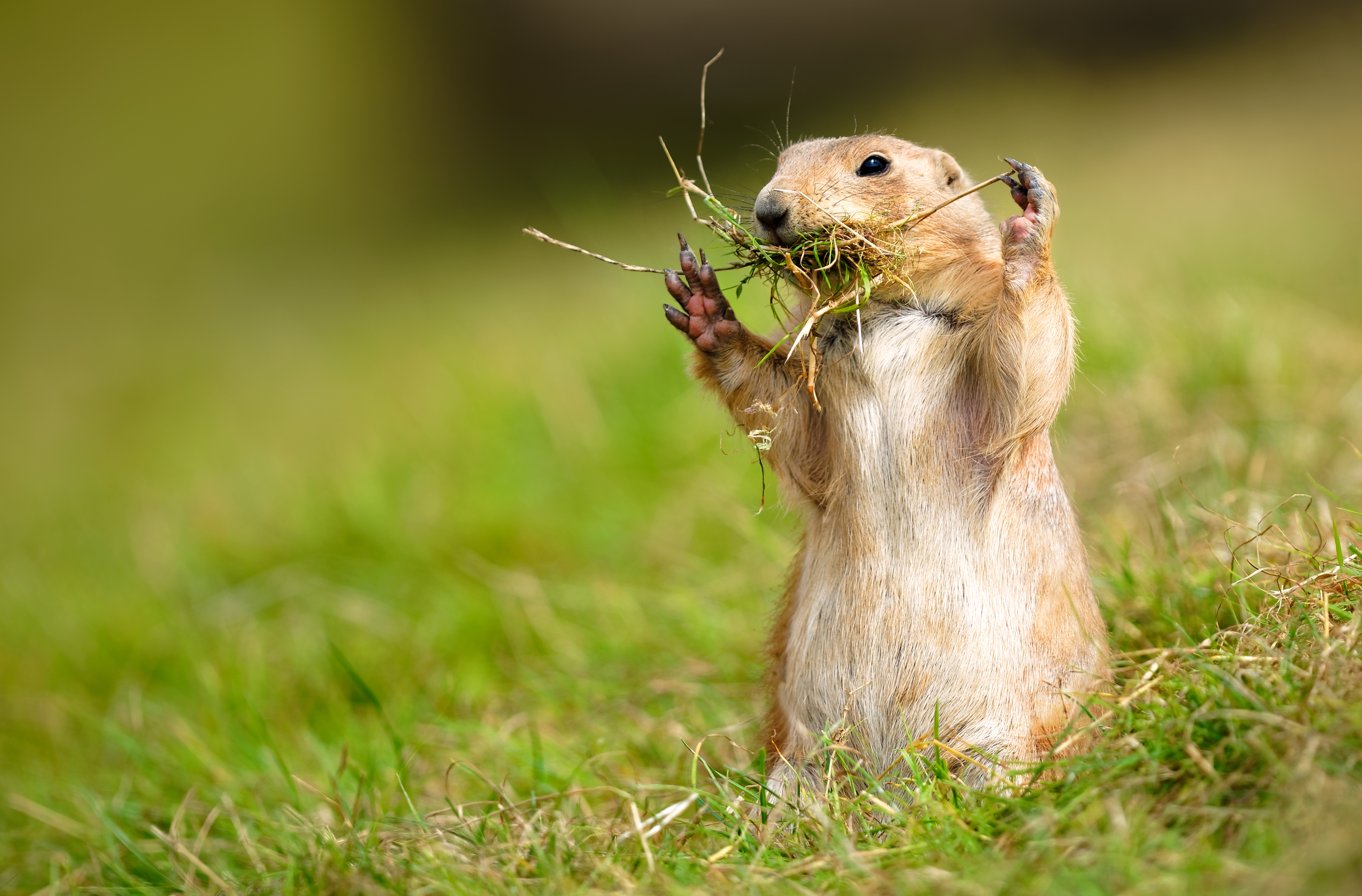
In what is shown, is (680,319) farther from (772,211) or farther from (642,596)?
(642,596)

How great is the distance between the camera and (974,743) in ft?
9.18

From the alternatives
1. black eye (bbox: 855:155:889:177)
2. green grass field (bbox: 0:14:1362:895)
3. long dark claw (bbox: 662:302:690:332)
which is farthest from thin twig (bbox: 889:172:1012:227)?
green grass field (bbox: 0:14:1362:895)

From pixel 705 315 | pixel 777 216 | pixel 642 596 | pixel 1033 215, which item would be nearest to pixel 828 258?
pixel 777 216

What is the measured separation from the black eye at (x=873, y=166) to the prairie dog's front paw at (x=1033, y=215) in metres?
0.46

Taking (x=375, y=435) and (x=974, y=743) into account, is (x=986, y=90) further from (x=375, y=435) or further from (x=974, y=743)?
(x=974, y=743)

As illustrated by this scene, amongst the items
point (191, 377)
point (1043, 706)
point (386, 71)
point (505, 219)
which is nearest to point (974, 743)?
point (1043, 706)

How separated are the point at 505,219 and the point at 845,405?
565 inches

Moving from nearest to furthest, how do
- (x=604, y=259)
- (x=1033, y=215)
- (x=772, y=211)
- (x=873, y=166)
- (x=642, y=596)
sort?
(x=1033, y=215) → (x=772, y=211) → (x=604, y=259) → (x=873, y=166) → (x=642, y=596)

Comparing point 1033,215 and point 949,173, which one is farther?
point 949,173

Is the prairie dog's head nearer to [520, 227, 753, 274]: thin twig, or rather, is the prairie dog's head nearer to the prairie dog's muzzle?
the prairie dog's muzzle

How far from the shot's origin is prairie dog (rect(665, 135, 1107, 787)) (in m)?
2.79

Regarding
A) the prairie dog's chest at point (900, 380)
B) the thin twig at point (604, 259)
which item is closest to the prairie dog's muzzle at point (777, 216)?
the thin twig at point (604, 259)

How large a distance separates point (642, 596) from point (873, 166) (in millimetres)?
2515

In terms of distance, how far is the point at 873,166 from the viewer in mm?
3182
